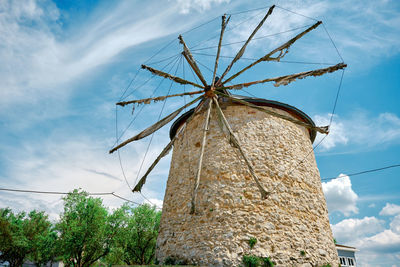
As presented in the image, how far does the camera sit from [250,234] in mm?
6867

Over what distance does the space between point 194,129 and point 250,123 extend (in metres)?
2.18

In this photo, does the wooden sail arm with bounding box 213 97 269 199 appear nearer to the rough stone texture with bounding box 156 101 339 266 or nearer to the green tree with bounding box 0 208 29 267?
the rough stone texture with bounding box 156 101 339 266

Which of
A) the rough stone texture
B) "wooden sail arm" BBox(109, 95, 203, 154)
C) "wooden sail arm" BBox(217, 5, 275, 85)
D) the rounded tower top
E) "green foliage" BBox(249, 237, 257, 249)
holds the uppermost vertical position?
"wooden sail arm" BBox(217, 5, 275, 85)

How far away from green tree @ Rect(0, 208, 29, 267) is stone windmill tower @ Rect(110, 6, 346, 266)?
17.5 m

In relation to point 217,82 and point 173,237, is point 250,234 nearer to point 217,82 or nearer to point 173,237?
point 173,237

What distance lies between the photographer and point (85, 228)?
15.2 metres

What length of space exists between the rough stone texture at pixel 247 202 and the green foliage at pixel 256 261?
0.13 meters

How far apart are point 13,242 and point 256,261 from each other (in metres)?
22.3

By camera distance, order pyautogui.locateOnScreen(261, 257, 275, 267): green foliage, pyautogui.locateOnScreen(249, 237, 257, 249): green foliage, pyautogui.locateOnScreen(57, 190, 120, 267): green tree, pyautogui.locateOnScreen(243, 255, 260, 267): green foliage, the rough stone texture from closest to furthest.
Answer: pyautogui.locateOnScreen(243, 255, 260, 267): green foliage
pyautogui.locateOnScreen(261, 257, 275, 267): green foliage
pyautogui.locateOnScreen(249, 237, 257, 249): green foliage
the rough stone texture
pyautogui.locateOnScreen(57, 190, 120, 267): green tree

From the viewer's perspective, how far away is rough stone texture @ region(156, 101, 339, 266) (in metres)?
6.88

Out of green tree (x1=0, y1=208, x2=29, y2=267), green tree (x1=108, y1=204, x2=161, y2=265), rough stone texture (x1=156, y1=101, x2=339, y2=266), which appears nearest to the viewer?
Answer: rough stone texture (x1=156, y1=101, x2=339, y2=266)

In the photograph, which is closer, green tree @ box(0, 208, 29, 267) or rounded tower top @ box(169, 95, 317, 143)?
rounded tower top @ box(169, 95, 317, 143)

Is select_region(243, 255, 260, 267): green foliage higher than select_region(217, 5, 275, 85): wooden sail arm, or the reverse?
select_region(217, 5, 275, 85): wooden sail arm

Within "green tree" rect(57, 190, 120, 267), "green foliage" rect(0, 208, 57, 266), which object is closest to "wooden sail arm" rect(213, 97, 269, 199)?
"green tree" rect(57, 190, 120, 267)
